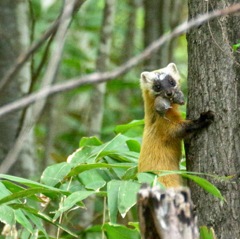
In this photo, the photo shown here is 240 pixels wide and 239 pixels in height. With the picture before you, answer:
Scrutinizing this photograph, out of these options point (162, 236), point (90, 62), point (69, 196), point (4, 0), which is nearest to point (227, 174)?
point (69, 196)

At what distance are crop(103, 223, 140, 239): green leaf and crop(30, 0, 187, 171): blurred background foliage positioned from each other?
15.4 ft

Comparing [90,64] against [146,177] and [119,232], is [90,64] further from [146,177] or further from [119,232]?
[146,177]

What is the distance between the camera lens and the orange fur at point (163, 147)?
5422 millimetres

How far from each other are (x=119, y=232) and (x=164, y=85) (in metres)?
1.45

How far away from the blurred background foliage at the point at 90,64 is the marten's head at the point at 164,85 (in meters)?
3.38

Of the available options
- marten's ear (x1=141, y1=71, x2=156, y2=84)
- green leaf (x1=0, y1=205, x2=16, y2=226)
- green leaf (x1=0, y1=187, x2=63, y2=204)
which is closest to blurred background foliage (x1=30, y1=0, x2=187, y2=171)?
marten's ear (x1=141, y1=71, x2=156, y2=84)

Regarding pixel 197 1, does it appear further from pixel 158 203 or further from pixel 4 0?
pixel 4 0

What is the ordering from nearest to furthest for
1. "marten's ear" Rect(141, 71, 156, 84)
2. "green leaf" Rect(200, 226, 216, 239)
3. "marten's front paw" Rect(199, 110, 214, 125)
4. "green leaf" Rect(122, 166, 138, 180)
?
"green leaf" Rect(200, 226, 216, 239) → "marten's front paw" Rect(199, 110, 214, 125) → "green leaf" Rect(122, 166, 138, 180) → "marten's ear" Rect(141, 71, 156, 84)

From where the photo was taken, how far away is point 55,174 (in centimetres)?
524

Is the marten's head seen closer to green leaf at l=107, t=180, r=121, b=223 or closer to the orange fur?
the orange fur

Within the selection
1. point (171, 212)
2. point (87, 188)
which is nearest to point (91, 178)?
point (87, 188)

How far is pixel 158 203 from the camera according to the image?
316cm

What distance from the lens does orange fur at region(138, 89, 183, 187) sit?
17.8ft

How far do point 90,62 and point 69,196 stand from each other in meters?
8.19
